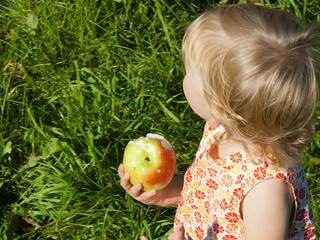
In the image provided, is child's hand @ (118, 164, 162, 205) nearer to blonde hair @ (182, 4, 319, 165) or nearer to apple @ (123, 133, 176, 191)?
apple @ (123, 133, 176, 191)

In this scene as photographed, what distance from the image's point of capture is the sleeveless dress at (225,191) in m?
2.04

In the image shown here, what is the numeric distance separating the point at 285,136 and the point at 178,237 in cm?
43

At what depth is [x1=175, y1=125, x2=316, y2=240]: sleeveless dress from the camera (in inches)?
80.4

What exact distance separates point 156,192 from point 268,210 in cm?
55

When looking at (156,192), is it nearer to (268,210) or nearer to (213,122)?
(213,122)

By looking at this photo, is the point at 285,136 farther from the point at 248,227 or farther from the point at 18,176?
the point at 18,176

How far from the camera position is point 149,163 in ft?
7.76

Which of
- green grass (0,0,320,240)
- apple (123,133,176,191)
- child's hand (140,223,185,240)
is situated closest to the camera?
child's hand (140,223,185,240)

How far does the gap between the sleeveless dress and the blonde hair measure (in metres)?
0.07

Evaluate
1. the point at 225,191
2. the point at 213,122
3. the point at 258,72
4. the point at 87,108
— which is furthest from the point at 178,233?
the point at 87,108

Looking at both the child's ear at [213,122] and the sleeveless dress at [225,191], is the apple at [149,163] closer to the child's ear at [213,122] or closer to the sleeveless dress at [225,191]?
the sleeveless dress at [225,191]

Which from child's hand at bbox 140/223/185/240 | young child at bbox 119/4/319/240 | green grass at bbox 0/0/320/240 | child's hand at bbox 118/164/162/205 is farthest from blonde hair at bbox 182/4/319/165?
green grass at bbox 0/0/320/240

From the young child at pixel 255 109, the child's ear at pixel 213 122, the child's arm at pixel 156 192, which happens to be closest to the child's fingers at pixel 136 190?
the child's arm at pixel 156 192

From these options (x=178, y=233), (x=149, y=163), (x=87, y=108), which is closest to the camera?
(x=178, y=233)
